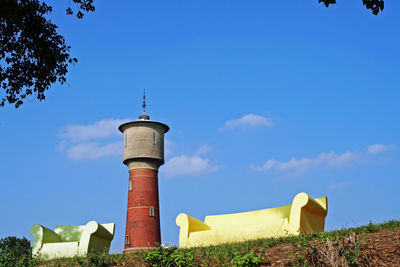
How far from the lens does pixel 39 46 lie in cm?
1389

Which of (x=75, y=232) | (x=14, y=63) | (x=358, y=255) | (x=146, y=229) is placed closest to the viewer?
(x=358, y=255)

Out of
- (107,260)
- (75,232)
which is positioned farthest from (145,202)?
(107,260)

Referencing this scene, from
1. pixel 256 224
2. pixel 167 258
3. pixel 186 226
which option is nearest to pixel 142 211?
pixel 186 226

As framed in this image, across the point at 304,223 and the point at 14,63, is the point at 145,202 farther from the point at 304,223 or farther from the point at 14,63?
the point at 14,63

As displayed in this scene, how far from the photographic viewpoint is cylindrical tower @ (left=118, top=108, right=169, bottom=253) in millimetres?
27484

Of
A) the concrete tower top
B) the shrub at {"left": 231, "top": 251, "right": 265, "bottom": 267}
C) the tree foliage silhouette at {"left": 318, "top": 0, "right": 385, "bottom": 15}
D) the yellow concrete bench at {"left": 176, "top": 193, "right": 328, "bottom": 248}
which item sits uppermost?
the concrete tower top

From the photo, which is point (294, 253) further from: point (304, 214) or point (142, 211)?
point (142, 211)

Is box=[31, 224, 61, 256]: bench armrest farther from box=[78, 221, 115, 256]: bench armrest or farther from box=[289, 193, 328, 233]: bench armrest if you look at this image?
box=[289, 193, 328, 233]: bench armrest

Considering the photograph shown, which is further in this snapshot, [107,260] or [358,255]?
[107,260]

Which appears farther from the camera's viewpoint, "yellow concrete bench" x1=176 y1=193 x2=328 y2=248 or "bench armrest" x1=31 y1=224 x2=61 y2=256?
"bench armrest" x1=31 y1=224 x2=61 y2=256

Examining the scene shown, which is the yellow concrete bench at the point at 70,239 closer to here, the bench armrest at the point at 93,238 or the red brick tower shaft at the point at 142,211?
the bench armrest at the point at 93,238

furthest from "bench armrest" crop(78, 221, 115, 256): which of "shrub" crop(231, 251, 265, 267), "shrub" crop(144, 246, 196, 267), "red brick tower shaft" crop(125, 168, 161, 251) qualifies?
"shrub" crop(231, 251, 265, 267)

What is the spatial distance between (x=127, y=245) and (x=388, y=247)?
64.7ft

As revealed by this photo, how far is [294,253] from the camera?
10.7 m
